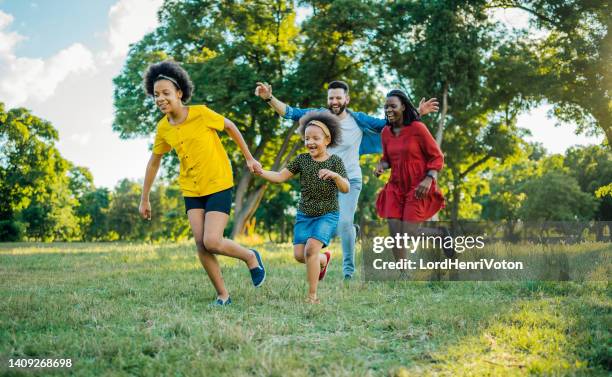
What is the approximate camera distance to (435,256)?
22.3ft

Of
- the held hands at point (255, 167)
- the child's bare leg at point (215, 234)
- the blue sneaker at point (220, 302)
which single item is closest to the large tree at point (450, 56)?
the held hands at point (255, 167)

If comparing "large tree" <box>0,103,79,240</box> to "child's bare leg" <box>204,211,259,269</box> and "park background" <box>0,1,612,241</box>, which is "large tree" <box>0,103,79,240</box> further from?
"child's bare leg" <box>204,211,259,269</box>

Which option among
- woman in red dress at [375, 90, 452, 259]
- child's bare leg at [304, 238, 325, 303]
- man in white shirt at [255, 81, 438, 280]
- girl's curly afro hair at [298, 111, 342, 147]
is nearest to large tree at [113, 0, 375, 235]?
man in white shirt at [255, 81, 438, 280]

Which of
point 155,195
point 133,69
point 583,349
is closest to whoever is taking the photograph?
point 583,349

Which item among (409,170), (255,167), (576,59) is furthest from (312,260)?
(576,59)

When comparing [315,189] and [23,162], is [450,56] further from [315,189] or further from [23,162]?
[23,162]

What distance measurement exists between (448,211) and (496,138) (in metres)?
8.86

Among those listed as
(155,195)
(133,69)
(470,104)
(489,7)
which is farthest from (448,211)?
(155,195)

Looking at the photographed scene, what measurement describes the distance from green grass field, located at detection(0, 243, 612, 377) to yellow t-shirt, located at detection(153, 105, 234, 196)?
1182 millimetres

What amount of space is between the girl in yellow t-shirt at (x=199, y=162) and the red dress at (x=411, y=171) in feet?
6.63

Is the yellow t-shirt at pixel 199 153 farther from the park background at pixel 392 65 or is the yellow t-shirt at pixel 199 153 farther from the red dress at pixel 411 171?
the park background at pixel 392 65

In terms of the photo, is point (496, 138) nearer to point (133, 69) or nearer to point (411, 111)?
point (133, 69)

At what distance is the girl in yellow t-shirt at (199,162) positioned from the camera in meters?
5.25

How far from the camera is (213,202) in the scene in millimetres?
5270
